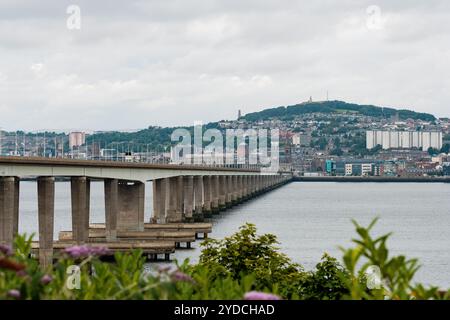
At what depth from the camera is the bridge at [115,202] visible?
60812 mm

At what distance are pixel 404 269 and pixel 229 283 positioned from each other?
2.86 m

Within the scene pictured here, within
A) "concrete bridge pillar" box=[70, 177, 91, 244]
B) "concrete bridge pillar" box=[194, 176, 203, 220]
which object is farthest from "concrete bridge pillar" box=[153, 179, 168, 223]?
"concrete bridge pillar" box=[70, 177, 91, 244]

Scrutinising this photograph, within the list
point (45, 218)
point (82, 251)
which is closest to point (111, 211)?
point (45, 218)

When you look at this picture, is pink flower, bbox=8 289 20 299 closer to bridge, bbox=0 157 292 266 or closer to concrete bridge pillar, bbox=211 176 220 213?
bridge, bbox=0 157 292 266

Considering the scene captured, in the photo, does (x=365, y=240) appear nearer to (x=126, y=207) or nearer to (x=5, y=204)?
(x=5, y=204)

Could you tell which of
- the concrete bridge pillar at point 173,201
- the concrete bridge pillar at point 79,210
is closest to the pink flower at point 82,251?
the concrete bridge pillar at point 79,210

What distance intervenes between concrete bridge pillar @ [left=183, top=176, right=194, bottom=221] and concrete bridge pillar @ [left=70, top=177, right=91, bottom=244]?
49.7 metres

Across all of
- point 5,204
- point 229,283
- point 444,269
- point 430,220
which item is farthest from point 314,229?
point 229,283

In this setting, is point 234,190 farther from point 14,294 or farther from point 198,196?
point 14,294

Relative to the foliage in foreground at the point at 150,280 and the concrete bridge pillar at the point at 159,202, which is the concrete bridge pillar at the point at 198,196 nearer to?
the concrete bridge pillar at the point at 159,202

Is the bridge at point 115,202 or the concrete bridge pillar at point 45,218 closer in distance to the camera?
the bridge at point 115,202

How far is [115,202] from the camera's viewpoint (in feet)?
288

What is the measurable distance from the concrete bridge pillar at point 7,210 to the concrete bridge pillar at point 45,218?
12.5 feet

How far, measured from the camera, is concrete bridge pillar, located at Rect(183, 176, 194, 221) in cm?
12900
